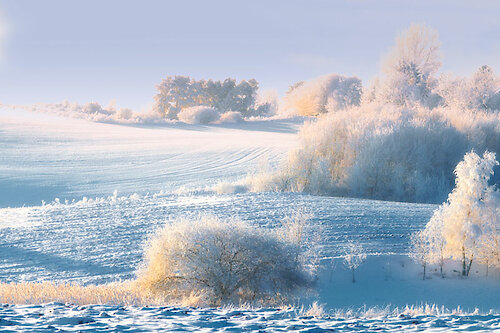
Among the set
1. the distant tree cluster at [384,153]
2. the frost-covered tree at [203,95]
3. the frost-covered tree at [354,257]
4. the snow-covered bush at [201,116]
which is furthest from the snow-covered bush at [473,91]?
the frost-covered tree at [354,257]

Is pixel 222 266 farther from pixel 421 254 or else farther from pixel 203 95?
pixel 203 95

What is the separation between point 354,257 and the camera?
1005cm

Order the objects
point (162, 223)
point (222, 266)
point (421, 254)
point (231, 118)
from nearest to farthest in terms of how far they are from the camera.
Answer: point (222, 266), point (421, 254), point (162, 223), point (231, 118)

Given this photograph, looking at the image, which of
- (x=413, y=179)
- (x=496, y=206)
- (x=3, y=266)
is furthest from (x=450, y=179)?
(x=3, y=266)

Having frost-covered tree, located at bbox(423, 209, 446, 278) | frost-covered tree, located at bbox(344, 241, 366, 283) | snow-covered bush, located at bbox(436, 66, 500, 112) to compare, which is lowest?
frost-covered tree, located at bbox(344, 241, 366, 283)

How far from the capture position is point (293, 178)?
18.4 m

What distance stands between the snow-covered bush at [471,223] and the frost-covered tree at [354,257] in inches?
39.1

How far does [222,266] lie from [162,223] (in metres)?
5.21

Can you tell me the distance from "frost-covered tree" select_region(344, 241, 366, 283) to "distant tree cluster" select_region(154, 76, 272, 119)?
42.6 metres

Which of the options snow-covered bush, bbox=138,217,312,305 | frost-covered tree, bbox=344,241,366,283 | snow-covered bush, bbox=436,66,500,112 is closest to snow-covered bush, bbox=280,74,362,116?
snow-covered bush, bbox=436,66,500,112

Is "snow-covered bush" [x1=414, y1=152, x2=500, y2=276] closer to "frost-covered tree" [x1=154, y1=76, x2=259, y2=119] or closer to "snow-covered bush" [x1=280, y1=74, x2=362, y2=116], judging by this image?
"snow-covered bush" [x1=280, y1=74, x2=362, y2=116]

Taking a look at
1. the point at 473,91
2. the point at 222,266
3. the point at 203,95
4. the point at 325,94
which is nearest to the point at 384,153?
the point at 222,266

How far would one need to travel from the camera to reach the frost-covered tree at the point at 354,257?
985 cm

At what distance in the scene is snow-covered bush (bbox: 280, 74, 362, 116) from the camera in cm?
4350
